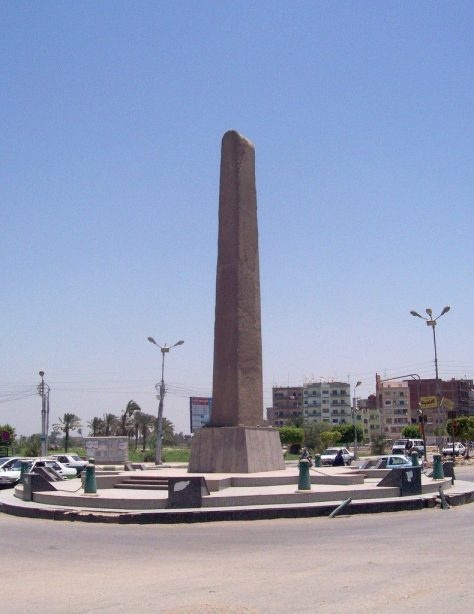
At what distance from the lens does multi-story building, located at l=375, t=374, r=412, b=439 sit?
133 meters

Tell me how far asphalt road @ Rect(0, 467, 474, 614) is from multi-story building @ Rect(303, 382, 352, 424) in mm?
129194

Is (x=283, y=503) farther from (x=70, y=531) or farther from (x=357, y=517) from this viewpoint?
(x=70, y=531)

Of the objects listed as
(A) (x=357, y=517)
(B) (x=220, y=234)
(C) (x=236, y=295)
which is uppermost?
(B) (x=220, y=234)

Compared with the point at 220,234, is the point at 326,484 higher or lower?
lower

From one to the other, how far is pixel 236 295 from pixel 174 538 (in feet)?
34.5

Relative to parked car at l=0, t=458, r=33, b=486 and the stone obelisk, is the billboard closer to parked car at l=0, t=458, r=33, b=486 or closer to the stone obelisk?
parked car at l=0, t=458, r=33, b=486

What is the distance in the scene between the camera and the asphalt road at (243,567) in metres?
7.41

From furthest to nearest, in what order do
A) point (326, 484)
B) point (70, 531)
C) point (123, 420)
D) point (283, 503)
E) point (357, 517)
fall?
1. point (123, 420)
2. point (326, 484)
3. point (283, 503)
4. point (357, 517)
5. point (70, 531)

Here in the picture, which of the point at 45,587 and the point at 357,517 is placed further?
the point at 357,517

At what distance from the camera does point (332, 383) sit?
144875mm

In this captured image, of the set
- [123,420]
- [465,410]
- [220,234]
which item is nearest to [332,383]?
[465,410]

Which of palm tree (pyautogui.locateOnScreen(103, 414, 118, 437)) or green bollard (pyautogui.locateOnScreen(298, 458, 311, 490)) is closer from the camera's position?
green bollard (pyautogui.locateOnScreen(298, 458, 311, 490))

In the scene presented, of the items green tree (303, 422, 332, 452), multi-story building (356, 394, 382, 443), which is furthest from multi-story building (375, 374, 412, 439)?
green tree (303, 422, 332, 452)

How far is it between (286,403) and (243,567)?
144294 mm
